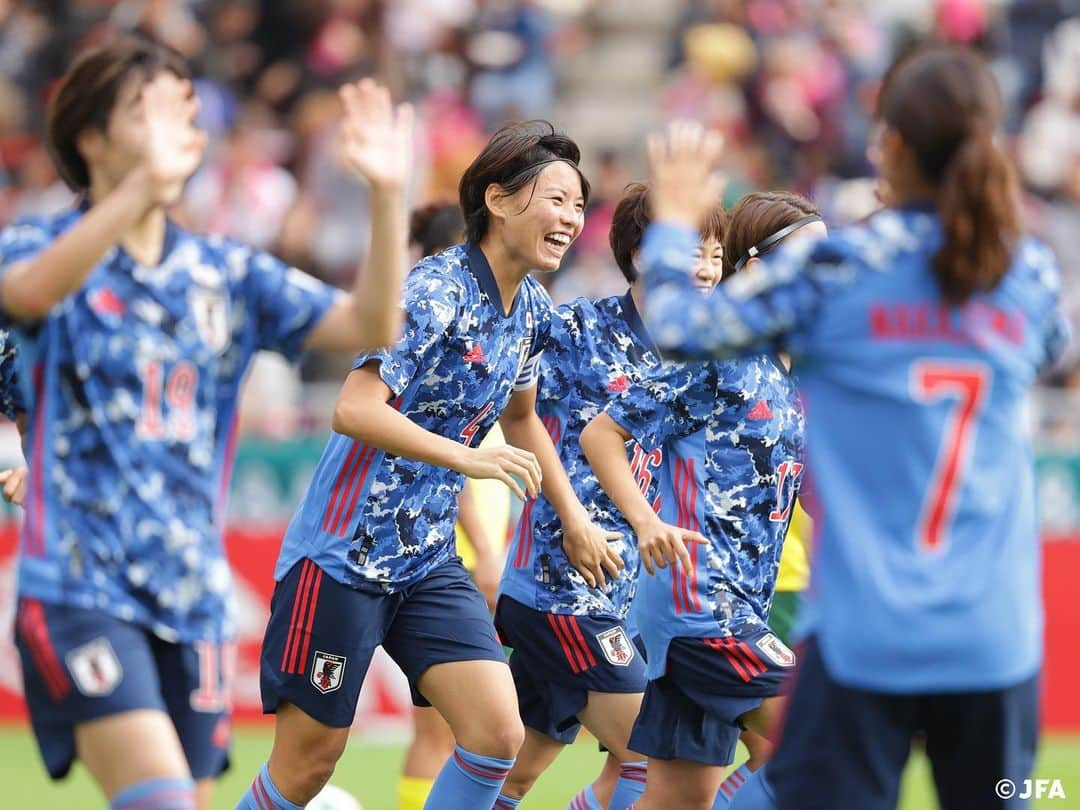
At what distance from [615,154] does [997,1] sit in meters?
3.94

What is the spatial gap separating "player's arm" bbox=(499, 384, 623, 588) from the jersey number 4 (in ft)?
6.45

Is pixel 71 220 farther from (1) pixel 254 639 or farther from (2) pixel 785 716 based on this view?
(1) pixel 254 639

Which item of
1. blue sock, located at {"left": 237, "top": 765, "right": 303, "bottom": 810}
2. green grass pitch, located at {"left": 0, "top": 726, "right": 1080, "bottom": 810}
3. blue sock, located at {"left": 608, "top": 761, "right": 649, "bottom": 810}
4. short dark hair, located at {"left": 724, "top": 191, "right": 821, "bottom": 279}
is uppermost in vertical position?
short dark hair, located at {"left": 724, "top": 191, "right": 821, "bottom": 279}

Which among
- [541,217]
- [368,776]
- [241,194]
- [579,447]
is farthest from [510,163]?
[241,194]

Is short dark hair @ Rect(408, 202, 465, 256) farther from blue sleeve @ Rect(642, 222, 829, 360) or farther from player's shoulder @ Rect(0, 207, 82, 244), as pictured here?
blue sleeve @ Rect(642, 222, 829, 360)

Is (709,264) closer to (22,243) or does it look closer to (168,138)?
(168,138)

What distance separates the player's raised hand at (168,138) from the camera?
3857mm

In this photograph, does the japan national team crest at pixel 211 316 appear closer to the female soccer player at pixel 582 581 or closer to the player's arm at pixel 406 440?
the player's arm at pixel 406 440

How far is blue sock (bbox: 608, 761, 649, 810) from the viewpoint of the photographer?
20.1 ft

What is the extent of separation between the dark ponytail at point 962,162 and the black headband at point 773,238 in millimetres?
1910

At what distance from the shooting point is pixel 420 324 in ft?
17.4

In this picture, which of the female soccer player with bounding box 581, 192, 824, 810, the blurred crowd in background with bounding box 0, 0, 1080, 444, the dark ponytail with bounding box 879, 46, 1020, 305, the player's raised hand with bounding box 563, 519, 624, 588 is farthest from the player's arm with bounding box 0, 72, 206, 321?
the blurred crowd in background with bounding box 0, 0, 1080, 444

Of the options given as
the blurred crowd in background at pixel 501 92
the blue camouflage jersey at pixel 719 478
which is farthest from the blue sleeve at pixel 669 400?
the blurred crowd in background at pixel 501 92

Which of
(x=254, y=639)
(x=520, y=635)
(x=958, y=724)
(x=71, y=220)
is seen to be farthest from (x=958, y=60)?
(x=254, y=639)
